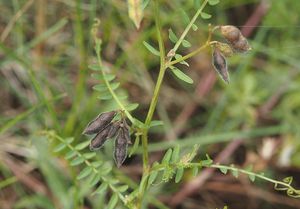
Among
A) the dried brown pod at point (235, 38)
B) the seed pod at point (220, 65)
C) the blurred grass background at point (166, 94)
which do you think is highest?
the dried brown pod at point (235, 38)

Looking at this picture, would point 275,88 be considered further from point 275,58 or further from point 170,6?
point 170,6

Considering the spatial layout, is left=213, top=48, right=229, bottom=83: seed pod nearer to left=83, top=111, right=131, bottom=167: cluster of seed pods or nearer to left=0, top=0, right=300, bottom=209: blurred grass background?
left=83, top=111, right=131, bottom=167: cluster of seed pods

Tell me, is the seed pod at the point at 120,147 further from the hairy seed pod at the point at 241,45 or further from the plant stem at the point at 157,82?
the hairy seed pod at the point at 241,45

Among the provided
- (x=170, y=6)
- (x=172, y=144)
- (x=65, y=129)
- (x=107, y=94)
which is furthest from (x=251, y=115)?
(x=107, y=94)

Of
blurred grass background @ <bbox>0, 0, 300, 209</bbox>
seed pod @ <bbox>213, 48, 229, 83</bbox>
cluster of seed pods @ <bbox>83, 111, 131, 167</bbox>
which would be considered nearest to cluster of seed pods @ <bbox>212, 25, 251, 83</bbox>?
seed pod @ <bbox>213, 48, 229, 83</bbox>

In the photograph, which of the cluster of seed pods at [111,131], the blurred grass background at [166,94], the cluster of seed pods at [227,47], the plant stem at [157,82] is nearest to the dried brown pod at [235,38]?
the cluster of seed pods at [227,47]

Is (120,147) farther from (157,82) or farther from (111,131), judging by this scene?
(157,82)

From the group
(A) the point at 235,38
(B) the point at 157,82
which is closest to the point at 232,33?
(A) the point at 235,38
